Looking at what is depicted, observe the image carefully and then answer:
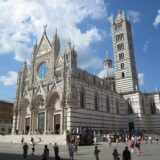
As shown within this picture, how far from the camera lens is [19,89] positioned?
3922 cm

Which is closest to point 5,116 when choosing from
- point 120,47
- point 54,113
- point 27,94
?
point 27,94

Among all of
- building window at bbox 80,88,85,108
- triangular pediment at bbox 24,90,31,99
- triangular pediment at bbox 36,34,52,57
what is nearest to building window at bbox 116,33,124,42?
triangular pediment at bbox 36,34,52,57

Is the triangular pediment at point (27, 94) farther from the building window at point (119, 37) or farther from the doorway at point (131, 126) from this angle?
the building window at point (119, 37)

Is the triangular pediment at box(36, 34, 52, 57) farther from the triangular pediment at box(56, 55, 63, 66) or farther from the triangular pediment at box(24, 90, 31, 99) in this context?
the triangular pediment at box(24, 90, 31, 99)

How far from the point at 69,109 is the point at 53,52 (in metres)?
10.8

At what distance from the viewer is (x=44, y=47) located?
38.7 metres

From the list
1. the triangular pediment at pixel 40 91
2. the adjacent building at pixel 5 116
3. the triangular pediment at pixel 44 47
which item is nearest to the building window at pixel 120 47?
the triangular pediment at pixel 44 47

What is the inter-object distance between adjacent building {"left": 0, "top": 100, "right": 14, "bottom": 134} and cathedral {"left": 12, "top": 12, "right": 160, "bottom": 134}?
14.3 meters

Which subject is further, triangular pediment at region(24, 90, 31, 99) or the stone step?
triangular pediment at region(24, 90, 31, 99)

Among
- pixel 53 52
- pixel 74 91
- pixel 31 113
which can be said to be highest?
pixel 53 52

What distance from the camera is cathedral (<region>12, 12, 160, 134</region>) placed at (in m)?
31.7

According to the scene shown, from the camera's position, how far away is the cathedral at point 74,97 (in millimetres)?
31719

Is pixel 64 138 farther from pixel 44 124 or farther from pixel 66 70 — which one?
pixel 66 70

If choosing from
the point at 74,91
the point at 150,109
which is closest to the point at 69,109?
the point at 74,91
